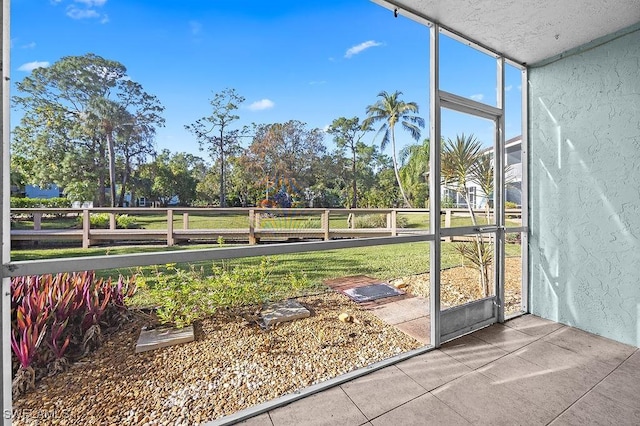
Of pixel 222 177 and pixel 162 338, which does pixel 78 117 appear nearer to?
pixel 222 177

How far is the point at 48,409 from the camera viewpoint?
184 centimetres

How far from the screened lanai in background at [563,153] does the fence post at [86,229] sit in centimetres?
140

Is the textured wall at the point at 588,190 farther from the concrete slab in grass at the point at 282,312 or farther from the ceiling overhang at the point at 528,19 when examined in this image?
the concrete slab in grass at the point at 282,312

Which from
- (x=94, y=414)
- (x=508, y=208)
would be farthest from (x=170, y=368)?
(x=508, y=208)

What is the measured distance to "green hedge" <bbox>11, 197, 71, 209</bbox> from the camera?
1434 mm

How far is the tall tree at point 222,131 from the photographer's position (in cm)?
193

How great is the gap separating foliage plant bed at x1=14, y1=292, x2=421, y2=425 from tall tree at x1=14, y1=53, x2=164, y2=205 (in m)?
1.35

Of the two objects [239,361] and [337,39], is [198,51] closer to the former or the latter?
[337,39]

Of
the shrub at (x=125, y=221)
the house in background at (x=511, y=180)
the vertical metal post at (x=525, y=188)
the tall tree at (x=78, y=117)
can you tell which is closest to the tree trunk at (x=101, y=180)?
the tall tree at (x=78, y=117)

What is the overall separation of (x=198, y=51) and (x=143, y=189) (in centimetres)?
98

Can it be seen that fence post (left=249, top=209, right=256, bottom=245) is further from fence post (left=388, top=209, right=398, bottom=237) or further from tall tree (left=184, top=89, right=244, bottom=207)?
fence post (left=388, top=209, right=398, bottom=237)

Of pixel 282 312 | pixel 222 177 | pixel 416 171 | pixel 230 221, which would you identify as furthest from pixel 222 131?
pixel 282 312

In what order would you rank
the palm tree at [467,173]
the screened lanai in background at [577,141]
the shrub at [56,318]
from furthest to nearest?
the palm tree at [467,173]
the screened lanai in background at [577,141]
the shrub at [56,318]

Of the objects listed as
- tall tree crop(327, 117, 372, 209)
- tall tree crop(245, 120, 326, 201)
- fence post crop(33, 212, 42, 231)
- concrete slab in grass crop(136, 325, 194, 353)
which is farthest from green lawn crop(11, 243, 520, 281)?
fence post crop(33, 212, 42, 231)
